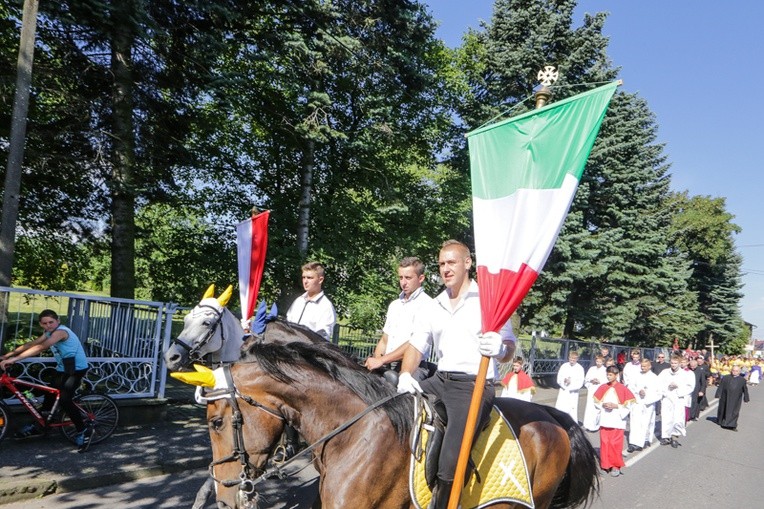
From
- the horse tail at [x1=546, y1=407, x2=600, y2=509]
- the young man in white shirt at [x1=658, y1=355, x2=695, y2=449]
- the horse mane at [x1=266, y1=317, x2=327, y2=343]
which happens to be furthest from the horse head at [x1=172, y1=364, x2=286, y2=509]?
the young man in white shirt at [x1=658, y1=355, x2=695, y2=449]

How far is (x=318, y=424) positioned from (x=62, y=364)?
5803 millimetres

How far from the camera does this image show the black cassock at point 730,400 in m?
15.1

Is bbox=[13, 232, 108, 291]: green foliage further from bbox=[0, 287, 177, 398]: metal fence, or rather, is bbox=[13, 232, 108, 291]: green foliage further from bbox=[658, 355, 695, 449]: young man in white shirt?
bbox=[658, 355, 695, 449]: young man in white shirt

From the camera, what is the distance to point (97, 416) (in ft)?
25.3

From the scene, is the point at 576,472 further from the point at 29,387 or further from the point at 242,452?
the point at 29,387

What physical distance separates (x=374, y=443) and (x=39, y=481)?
4.83m

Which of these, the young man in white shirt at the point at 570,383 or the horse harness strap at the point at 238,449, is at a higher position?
the horse harness strap at the point at 238,449

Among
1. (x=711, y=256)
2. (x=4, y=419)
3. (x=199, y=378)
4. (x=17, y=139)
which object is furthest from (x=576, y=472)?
(x=711, y=256)

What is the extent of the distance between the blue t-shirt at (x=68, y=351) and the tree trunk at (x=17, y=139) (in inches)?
38.1

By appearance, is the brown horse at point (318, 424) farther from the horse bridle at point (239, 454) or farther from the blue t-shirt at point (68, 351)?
the blue t-shirt at point (68, 351)

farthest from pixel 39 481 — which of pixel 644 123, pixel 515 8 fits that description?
pixel 644 123

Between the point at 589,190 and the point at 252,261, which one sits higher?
the point at 589,190

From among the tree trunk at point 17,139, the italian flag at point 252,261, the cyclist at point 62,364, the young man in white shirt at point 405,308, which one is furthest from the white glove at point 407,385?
the tree trunk at point 17,139

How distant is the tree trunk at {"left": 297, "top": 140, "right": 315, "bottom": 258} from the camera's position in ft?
46.8
